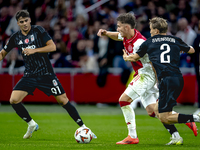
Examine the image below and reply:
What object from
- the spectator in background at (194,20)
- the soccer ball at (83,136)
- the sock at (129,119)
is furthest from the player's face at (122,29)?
the spectator in background at (194,20)

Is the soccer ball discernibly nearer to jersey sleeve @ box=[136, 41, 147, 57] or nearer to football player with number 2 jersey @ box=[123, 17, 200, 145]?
football player with number 2 jersey @ box=[123, 17, 200, 145]

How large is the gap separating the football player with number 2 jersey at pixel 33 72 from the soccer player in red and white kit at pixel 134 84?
126cm

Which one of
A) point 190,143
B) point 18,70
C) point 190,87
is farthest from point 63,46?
point 190,143

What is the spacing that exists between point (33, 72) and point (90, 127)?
2412mm

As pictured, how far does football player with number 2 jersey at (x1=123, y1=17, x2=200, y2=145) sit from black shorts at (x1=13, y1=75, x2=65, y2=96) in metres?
1.88

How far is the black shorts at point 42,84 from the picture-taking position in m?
7.49

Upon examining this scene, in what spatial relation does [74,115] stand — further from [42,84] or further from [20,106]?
[20,106]

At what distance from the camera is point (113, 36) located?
731cm

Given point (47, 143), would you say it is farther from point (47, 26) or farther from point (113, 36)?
point (47, 26)

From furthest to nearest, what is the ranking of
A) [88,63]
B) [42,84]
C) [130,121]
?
[88,63] → [42,84] → [130,121]

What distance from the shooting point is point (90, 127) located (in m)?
9.31

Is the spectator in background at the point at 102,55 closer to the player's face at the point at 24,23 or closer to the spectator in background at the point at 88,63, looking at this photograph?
the spectator in background at the point at 88,63

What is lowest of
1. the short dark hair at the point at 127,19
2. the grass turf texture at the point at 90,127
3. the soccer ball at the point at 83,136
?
the grass turf texture at the point at 90,127

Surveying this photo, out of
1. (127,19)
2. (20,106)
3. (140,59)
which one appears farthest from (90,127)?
(127,19)
